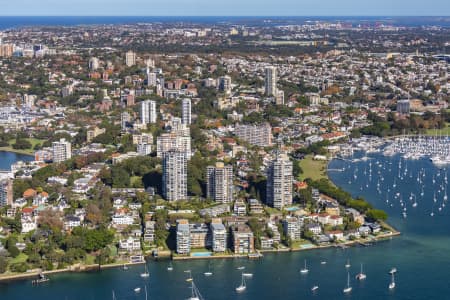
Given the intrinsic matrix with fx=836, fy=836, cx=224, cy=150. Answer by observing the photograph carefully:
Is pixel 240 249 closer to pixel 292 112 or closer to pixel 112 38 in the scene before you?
pixel 292 112

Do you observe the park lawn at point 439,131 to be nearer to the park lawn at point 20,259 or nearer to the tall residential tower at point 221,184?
the tall residential tower at point 221,184

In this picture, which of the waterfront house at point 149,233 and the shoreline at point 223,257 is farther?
the waterfront house at point 149,233

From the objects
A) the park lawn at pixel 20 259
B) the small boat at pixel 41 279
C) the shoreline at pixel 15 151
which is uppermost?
the park lawn at pixel 20 259

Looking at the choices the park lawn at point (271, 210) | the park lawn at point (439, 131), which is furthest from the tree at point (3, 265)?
the park lawn at point (439, 131)

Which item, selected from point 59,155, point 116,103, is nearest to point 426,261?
point 59,155

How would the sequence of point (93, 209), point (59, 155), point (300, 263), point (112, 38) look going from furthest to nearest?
point (112, 38) → point (59, 155) → point (93, 209) → point (300, 263)

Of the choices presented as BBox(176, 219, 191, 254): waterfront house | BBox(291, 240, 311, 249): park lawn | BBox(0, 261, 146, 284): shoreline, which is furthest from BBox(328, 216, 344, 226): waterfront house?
BBox(0, 261, 146, 284): shoreline
